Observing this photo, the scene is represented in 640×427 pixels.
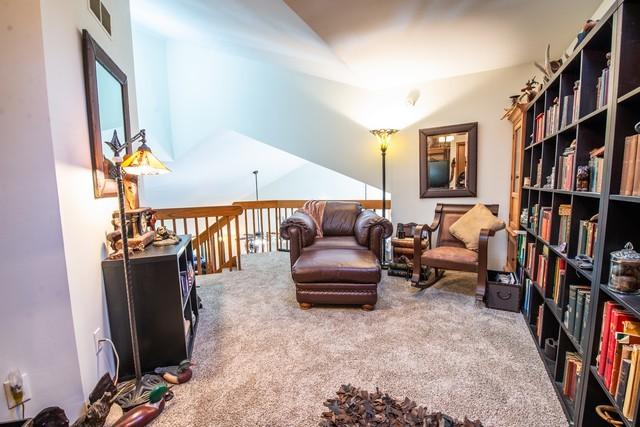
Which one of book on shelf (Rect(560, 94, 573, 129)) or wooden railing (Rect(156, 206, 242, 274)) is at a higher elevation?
book on shelf (Rect(560, 94, 573, 129))

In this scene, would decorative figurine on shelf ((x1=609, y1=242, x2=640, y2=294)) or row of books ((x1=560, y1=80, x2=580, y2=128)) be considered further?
row of books ((x1=560, y1=80, x2=580, y2=128))

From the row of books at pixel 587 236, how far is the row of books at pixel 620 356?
336 millimetres

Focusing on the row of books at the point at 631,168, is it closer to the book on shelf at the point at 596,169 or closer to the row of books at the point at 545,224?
the book on shelf at the point at 596,169

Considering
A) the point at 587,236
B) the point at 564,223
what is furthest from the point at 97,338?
the point at 564,223

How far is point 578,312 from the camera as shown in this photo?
1.35 m

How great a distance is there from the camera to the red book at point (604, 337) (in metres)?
1.08

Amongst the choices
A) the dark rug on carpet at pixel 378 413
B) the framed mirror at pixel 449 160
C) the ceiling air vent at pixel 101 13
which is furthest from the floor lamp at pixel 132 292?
the framed mirror at pixel 449 160

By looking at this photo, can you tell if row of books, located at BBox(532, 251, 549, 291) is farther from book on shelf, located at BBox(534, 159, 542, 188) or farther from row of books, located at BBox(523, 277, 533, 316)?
book on shelf, located at BBox(534, 159, 542, 188)

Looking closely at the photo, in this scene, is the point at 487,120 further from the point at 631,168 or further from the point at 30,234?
the point at 30,234

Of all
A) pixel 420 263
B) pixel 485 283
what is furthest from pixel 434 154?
pixel 485 283

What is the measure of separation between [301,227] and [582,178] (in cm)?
216

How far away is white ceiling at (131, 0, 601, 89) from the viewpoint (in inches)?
77.1

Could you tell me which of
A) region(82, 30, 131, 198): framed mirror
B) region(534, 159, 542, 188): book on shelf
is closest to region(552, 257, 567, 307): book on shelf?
region(534, 159, 542, 188): book on shelf

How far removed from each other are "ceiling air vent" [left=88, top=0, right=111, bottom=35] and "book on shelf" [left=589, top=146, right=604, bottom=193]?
266 centimetres
